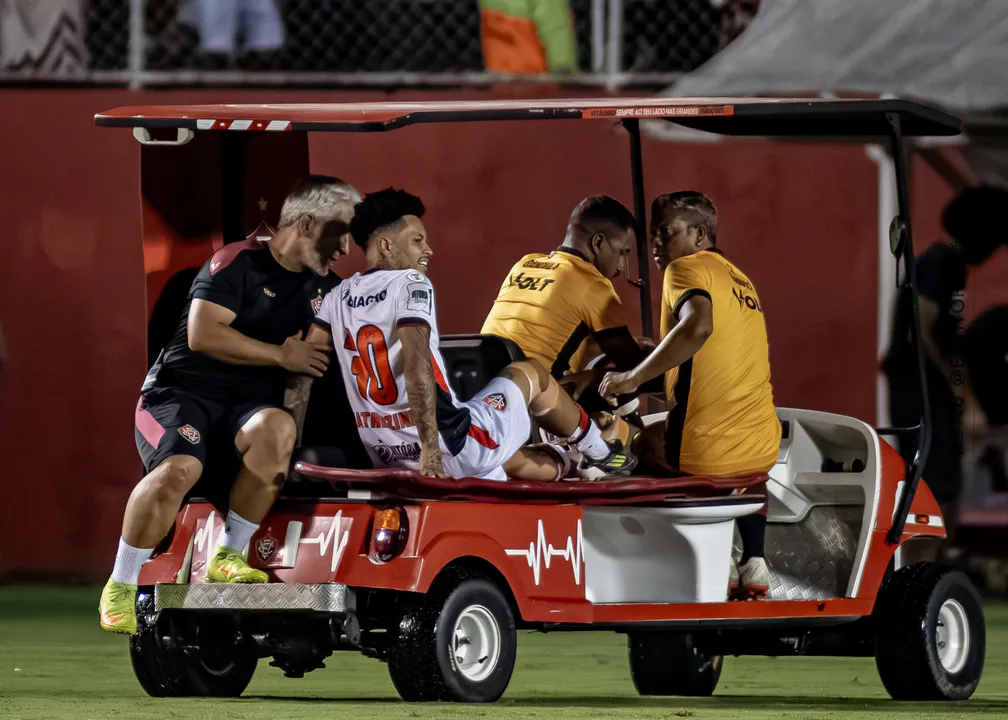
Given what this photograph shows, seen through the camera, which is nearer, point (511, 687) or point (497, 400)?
point (497, 400)

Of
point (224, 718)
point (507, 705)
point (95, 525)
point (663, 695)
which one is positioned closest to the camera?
point (224, 718)

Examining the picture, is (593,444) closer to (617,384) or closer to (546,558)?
(617,384)

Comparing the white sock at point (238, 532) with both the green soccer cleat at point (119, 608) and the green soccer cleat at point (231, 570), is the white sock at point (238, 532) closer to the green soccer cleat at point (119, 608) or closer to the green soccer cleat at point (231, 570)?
the green soccer cleat at point (231, 570)

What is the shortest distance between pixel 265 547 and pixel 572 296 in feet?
5.52

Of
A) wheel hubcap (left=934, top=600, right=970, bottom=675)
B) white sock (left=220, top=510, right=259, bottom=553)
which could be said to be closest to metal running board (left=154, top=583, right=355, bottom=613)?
white sock (left=220, top=510, right=259, bottom=553)

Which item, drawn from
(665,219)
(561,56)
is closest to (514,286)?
(665,219)

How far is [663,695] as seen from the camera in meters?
8.72

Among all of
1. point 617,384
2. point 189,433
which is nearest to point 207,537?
point 189,433

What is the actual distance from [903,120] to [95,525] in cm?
596

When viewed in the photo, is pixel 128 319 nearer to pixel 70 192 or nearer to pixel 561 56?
pixel 70 192

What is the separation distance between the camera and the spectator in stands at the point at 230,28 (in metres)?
12.8

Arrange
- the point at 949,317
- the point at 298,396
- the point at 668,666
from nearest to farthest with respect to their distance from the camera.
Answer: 1. the point at 298,396
2. the point at 668,666
3. the point at 949,317

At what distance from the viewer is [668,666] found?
879 centimetres

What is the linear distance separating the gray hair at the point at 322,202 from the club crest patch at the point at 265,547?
103cm
